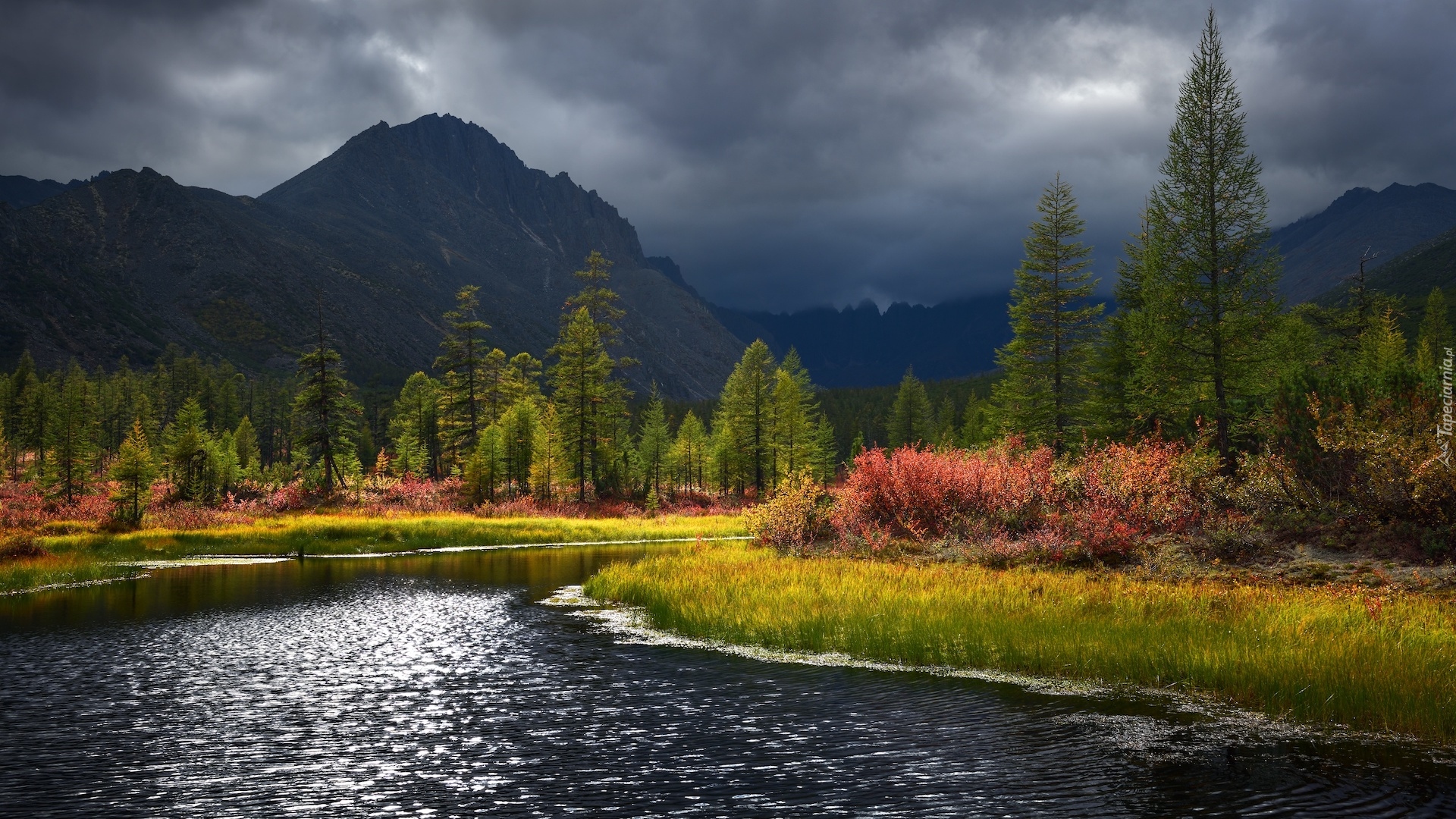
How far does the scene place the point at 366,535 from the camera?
40625mm

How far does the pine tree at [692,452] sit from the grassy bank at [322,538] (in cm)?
3361

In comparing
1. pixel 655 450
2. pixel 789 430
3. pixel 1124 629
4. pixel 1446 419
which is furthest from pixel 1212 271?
pixel 655 450

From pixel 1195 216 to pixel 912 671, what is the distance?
946 inches

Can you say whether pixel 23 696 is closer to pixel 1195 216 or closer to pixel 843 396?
pixel 1195 216

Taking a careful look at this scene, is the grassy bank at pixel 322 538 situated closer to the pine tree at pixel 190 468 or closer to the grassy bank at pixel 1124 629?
the pine tree at pixel 190 468

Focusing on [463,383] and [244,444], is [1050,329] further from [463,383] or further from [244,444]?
[244,444]

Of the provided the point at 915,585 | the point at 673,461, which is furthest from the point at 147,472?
the point at 673,461

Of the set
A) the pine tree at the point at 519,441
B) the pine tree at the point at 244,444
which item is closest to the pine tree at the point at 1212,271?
the pine tree at the point at 519,441

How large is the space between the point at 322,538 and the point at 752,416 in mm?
37051

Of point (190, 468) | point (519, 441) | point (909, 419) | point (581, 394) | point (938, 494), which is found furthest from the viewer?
point (909, 419)

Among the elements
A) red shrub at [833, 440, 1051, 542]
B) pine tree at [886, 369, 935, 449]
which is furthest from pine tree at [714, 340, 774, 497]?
red shrub at [833, 440, 1051, 542]

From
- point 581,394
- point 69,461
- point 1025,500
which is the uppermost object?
point 581,394

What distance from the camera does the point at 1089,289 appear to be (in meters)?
43.5

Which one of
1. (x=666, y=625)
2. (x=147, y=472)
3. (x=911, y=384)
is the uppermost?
(x=911, y=384)
